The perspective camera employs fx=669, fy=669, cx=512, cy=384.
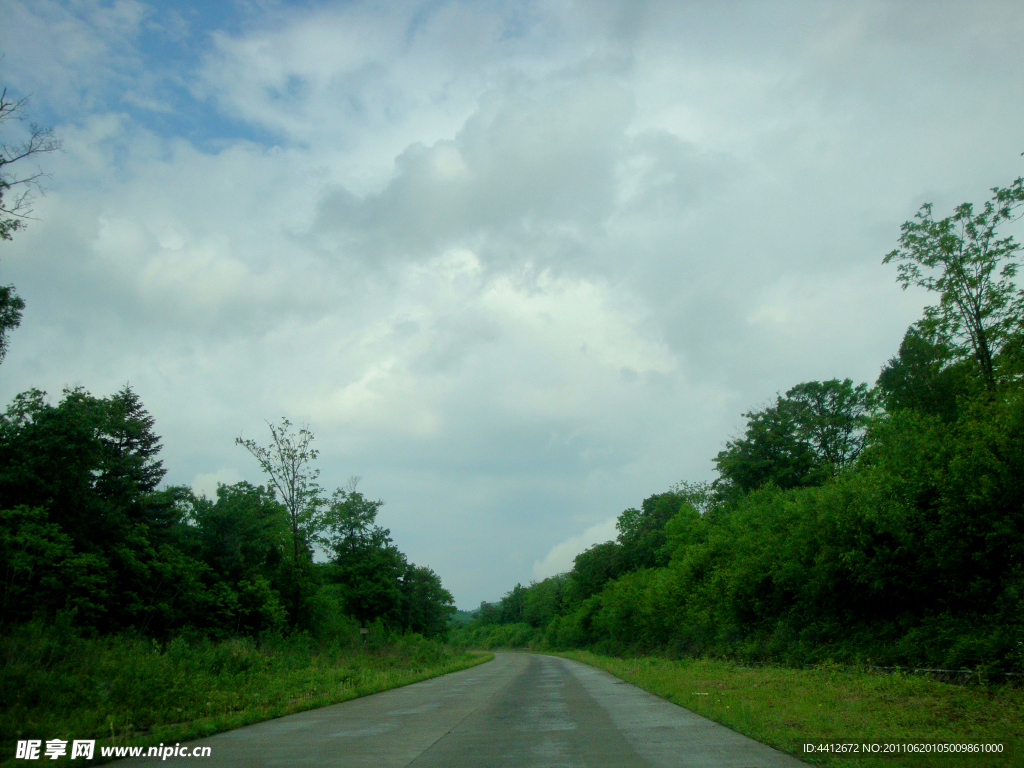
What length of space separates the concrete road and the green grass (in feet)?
3.51

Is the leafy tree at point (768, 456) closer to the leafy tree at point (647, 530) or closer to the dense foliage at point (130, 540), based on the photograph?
the leafy tree at point (647, 530)

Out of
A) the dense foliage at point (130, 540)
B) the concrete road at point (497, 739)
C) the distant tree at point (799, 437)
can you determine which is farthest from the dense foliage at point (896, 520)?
the dense foliage at point (130, 540)

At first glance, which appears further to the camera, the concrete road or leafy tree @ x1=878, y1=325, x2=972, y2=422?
leafy tree @ x1=878, y1=325, x2=972, y2=422

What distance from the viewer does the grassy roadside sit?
9.12m

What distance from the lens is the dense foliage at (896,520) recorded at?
659 inches

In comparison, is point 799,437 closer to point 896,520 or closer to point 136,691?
point 896,520

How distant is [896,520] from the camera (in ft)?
65.1

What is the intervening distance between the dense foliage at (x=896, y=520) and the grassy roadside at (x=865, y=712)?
6.66ft

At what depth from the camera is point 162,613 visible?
33156 mm

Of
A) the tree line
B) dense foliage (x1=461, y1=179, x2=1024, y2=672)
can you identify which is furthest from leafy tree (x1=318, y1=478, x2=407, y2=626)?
dense foliage (x1=461, y1=179, x2=1024, y2=672)

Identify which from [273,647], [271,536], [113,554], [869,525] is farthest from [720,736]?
[271,536]

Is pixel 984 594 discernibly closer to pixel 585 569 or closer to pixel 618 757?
pixel 618 757

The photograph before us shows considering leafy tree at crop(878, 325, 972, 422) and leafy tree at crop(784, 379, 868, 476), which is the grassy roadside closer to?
leafy tree at crop(878, 325, 972, 422)

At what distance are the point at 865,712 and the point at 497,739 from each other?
6.63 m
